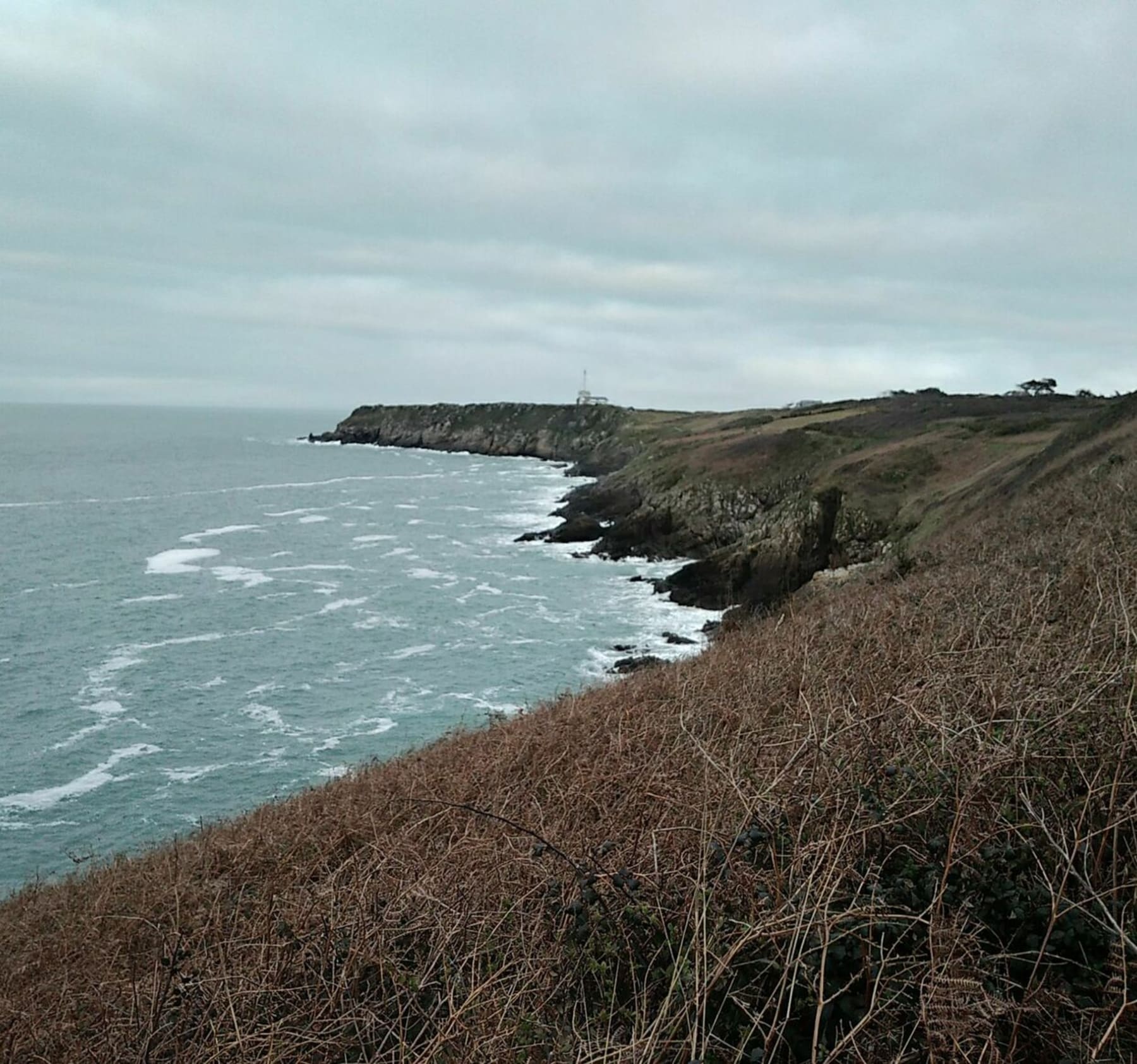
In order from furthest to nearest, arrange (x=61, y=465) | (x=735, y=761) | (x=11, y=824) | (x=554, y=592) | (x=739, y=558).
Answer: (x=61, y=465) → (x=554, y=592) → (x=739, y=558) → (x=11, y=824) → (x=735, y=761)

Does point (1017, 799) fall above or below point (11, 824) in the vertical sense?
above

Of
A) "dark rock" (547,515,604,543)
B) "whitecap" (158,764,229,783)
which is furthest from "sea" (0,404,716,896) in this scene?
"dark rock" (547,515,604,543)

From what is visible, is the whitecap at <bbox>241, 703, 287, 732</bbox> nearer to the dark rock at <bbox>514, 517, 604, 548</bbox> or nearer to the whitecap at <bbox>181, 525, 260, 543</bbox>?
the dark rock at <bbox>514, 517, 604, 548</bbox>

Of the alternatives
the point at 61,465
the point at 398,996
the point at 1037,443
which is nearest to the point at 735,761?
the point at 398,996

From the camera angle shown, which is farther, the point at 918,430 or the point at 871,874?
the point at 918,430

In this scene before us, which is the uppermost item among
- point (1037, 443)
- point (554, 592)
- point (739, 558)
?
point (1037, 443)

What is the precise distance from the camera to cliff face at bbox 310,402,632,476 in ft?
389

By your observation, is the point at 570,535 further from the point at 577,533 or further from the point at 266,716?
the point at 266,716

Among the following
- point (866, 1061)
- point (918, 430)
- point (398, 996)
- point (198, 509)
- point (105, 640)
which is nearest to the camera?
point (866, 1061)

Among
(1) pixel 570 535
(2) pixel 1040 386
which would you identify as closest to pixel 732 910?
(1) pixel 570 535

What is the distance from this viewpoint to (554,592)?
4031 cm

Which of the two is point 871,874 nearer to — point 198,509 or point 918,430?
point 918,430

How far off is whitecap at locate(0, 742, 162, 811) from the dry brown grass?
13620 millimetres

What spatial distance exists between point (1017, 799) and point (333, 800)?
8.18 m
